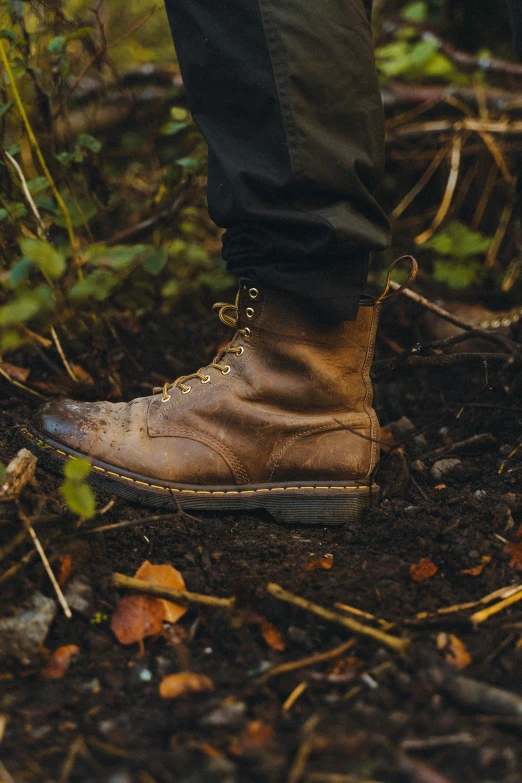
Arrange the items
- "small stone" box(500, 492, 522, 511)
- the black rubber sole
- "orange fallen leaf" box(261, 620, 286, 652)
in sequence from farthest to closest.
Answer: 1. the black rubber sole
2. "small stone" box(500, 492, 522, 511)
3. "orange fallen leaf" box(261, 620, 286, 652)

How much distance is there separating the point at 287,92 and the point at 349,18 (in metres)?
0.28

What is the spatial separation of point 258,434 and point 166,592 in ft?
1.87

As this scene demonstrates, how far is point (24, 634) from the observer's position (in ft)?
4.00

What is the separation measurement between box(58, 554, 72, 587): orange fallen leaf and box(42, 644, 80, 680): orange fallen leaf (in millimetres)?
135

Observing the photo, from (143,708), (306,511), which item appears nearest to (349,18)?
(306,511)

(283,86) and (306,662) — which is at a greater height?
(283,86)

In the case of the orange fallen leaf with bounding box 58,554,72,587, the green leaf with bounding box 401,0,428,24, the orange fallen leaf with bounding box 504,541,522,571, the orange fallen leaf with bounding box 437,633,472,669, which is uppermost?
the green leaf with bounding box 401,0,428,24

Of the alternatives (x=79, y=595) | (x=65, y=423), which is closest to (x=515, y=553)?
(x=79, y=595)

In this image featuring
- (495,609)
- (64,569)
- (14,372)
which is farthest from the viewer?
(14,372)

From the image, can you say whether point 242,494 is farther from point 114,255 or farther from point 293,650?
point 114,255

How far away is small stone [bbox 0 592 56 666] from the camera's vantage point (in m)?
1.21

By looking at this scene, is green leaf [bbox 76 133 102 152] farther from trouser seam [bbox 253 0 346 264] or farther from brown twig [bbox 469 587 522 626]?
brown twig [bbox 469 587 522 626]

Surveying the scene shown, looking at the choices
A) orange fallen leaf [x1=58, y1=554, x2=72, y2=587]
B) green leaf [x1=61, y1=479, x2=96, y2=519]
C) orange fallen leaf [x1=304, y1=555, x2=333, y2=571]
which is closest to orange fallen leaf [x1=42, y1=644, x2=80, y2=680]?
orange fallen leaf [x1=58, y1=554, x2=72, y2=587]

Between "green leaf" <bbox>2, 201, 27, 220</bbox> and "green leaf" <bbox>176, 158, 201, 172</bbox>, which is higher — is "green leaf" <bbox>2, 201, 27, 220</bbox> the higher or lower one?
the higher one
